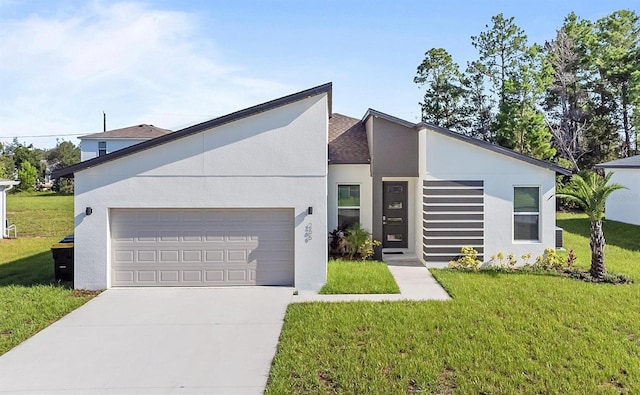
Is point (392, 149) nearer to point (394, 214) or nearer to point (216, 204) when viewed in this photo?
point (394, 214)

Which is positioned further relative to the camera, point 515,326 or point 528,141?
point 528,141

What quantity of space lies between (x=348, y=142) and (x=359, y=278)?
5650 mm

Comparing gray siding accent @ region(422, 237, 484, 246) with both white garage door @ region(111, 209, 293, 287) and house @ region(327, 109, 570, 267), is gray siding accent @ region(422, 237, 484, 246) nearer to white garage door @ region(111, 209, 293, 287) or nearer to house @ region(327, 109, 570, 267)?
house @ region(327, 109, 570, 267)

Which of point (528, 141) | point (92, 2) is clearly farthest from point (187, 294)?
point (528, 141)

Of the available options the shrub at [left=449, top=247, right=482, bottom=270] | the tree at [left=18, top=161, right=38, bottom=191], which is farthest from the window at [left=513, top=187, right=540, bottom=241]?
the tree at [left=18, top=161, right=38, bottom=191]

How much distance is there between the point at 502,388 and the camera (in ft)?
16.8

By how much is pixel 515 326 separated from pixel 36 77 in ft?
75.9

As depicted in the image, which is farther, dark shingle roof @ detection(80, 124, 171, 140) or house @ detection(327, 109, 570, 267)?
dark shingle roof @ detection(80, 124, 171, 140)

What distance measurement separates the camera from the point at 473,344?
21.0ft

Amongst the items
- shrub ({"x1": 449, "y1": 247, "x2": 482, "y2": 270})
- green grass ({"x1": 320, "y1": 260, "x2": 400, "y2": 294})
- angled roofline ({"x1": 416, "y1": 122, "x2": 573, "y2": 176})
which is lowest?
green grass ({"x1": 320, "y1": 260, "x2": 400, "y2": 294})

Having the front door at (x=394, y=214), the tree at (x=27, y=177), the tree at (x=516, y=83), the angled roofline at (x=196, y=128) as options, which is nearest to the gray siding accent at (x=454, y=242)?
the front door at (x=394, y=214)

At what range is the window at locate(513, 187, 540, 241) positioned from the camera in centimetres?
1216

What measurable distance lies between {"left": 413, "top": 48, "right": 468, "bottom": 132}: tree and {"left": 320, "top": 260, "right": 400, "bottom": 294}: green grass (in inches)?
901

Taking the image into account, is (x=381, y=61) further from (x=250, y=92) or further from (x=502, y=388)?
(x=502, y=388)
